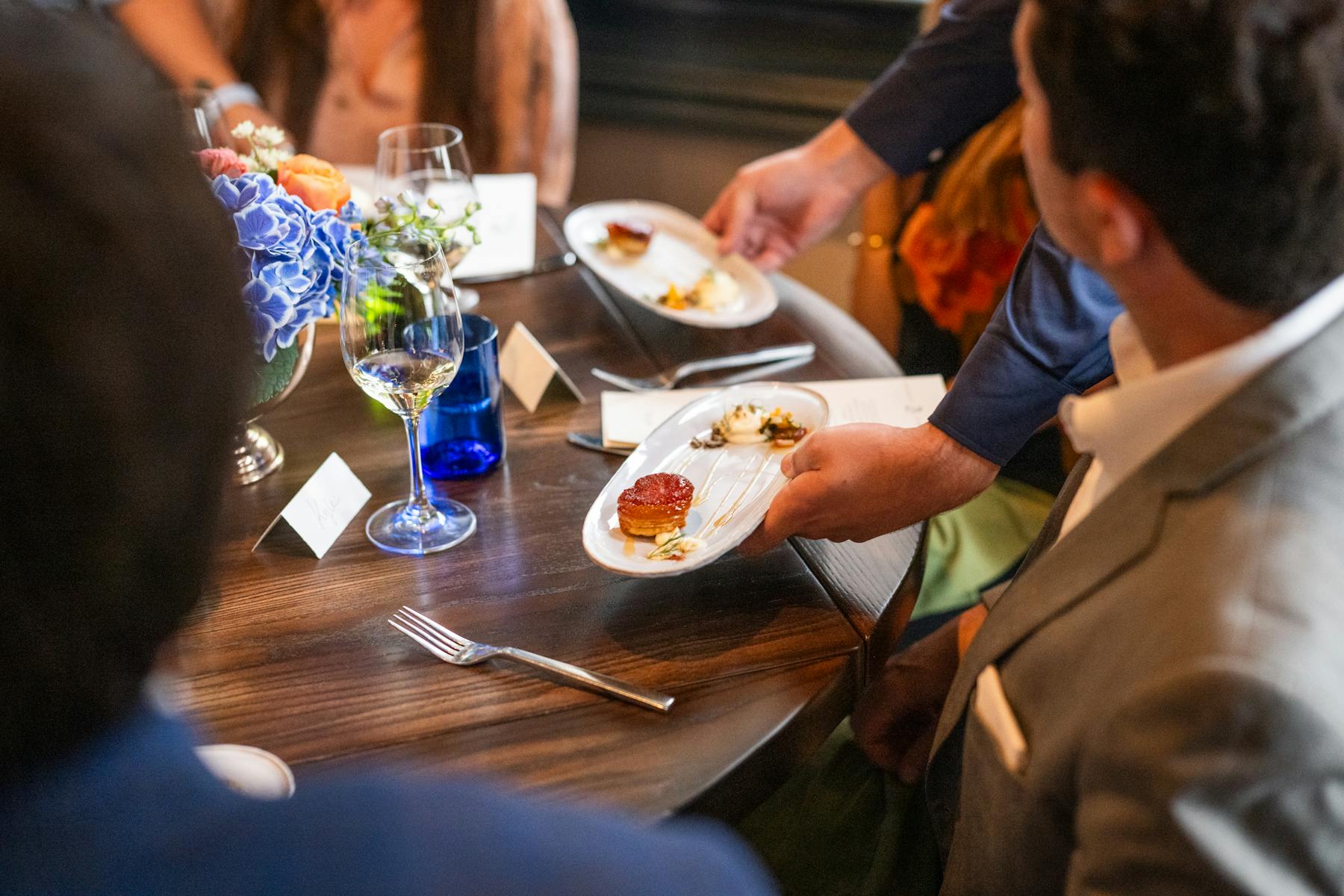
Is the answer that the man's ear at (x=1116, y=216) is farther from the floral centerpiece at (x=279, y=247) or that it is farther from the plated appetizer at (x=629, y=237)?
the plated appetizer at (x=629, y=237)

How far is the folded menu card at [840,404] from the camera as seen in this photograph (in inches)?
50.3

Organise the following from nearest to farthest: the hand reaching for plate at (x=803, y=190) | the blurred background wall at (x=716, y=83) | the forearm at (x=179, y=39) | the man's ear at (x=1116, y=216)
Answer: the man's ear at (x=1116, y=216) < the hand reaching for plate at (x=803, y=190) < the forearm at (x=179, y=39) < the blurred background wall at (x=716, y=83)

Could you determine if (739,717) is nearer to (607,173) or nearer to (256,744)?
(256,744)

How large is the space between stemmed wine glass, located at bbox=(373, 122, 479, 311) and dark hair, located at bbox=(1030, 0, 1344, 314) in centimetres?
98

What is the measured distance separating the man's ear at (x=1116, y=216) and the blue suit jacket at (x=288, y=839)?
0.50 meters

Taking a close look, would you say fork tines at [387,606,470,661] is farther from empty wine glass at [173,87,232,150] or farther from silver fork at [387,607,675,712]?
empty wine glass at [173,87,232,150]

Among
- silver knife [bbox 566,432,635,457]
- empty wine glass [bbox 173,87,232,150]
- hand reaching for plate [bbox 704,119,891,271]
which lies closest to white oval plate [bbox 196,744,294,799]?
silver knife [bbox 566,432,635,457]

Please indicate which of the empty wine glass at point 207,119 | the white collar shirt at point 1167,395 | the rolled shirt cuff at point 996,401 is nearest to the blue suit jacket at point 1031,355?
the rolled shirt cuff at point 996,401

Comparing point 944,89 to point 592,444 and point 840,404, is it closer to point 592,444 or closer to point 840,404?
point 840,404

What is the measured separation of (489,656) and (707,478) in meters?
0.34

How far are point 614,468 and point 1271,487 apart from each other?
2.32ft

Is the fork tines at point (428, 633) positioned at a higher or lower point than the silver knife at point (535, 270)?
higher

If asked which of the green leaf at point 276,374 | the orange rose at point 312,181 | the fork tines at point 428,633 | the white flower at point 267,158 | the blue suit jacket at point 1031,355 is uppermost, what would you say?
the white flower at point 267,158

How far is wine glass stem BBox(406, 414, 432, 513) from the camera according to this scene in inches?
42.1
